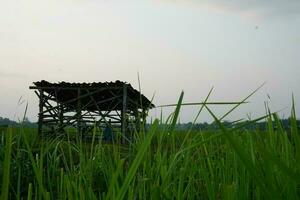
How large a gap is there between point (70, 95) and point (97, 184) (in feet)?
55.9

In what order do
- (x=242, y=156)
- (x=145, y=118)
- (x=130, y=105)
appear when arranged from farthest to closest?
(x=130, y=105) → (x=145, y=118) → (x=242, y=156)

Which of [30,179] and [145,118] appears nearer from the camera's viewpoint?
[145,118]

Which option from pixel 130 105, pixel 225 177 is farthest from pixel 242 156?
pixel 130 105

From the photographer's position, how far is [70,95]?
19.5 meters

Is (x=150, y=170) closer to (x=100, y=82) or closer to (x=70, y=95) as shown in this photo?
(x=100, y=82)

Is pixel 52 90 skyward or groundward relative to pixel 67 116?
skyward

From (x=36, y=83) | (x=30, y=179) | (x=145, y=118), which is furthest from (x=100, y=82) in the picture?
(x=145, y=118)

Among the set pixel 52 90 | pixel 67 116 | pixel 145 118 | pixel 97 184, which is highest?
pixel 52 90

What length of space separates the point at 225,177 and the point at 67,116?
53.6 feet

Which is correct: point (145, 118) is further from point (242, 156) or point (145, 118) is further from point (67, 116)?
point (67, 116)

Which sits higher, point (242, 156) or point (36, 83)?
point (36, 83)

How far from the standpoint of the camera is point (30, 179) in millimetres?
3270

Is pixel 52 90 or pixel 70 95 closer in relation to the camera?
pixel 52 90

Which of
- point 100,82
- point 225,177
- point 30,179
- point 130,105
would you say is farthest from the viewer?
point 130,105
